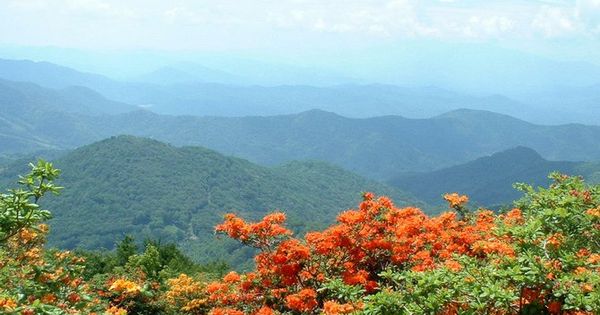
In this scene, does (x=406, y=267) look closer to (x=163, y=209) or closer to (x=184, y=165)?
(x=163, y=209)

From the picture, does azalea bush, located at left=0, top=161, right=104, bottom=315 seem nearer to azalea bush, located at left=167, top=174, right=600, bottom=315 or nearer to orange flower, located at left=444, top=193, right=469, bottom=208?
azalea bush, located at left=167, top=174, right=600, bottom=315

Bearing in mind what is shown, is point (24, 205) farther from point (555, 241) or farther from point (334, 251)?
point (555, 241)

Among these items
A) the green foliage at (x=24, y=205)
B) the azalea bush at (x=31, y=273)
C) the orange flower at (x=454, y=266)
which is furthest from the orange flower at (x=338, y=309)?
the green foliage at (x=24, y=205)

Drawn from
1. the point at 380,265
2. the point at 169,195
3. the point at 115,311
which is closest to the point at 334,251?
the point at 380,265

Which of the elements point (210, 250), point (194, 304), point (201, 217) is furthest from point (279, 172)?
point (194, 304)

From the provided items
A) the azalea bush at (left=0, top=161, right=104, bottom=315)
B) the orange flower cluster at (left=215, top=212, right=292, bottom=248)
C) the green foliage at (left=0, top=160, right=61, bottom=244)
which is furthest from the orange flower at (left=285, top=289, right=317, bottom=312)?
the green foliage at (left=0, top=160, right=61, bottom=244)

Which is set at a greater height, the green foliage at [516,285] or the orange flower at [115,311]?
the green foliage at [516,285]

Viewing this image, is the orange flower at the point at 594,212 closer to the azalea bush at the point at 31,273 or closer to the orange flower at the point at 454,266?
the orange flower at the point at 454,266
